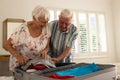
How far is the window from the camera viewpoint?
4219mm

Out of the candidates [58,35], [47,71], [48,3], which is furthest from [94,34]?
[47,71]

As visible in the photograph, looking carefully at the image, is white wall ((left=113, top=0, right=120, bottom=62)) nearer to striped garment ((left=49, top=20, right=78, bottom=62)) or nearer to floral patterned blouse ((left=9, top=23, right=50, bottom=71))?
striped garment ((left=49, top=20, right=78, bottom=62))

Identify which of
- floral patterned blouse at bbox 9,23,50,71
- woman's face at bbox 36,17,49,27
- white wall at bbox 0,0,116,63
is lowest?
floral patterned blouse at bbox 9,23,50,71

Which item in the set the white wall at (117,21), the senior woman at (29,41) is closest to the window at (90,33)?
the white wall at (117,21)

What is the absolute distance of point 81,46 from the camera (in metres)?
4.22

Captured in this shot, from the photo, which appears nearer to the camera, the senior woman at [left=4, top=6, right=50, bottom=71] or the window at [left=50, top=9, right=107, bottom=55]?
the senior woman at [left=4, top=6, right=50, bottom=71]

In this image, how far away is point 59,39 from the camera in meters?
1.91

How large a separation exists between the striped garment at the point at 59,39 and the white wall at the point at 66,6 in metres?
1.87

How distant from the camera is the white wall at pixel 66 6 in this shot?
3.51 metres

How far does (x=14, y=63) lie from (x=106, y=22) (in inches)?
137

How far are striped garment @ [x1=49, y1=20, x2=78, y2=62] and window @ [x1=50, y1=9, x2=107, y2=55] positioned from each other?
221 centimetres

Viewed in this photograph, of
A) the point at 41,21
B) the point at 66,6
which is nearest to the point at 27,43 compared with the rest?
the point at 41,21

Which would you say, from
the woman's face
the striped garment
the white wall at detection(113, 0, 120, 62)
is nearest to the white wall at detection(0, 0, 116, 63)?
the white wall at detection(113, 0, 120, 62)

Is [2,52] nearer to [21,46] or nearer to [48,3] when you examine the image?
Result: [48,3]
